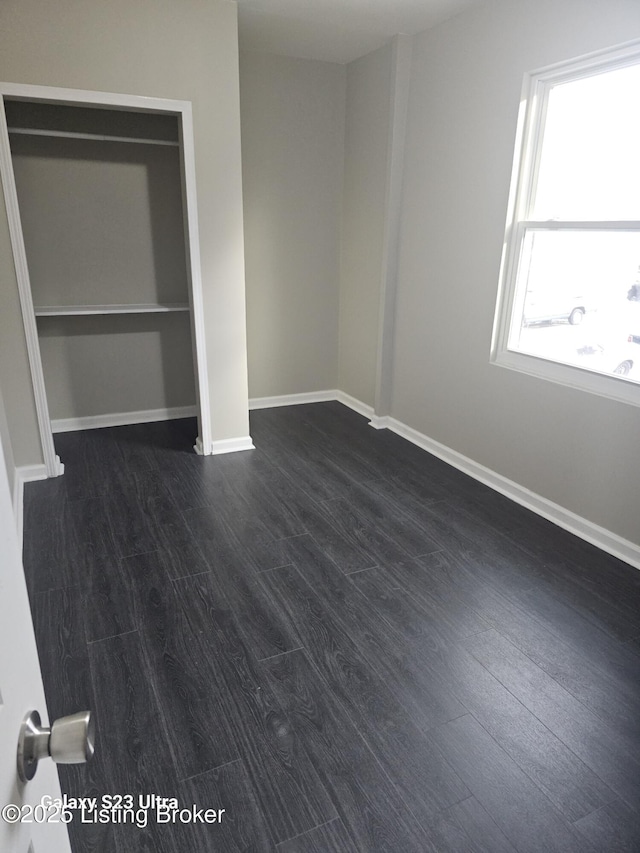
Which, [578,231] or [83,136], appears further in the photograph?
[83,136]

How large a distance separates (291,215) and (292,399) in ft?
4.87

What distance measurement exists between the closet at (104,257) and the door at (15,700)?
311 centimetres

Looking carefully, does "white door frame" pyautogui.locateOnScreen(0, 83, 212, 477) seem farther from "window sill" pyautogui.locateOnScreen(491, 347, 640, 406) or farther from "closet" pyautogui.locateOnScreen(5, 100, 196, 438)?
"window sill" pyautogui.locateOnScreen(491, 347, 640, 406)

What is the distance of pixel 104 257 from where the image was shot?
3.98m

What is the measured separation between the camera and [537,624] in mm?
2268

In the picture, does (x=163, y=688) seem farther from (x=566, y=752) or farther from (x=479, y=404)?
(x=479, y=404)

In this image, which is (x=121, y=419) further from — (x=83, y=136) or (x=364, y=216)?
(x=364, y=216)

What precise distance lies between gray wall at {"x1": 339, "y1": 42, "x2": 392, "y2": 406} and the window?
1236mm

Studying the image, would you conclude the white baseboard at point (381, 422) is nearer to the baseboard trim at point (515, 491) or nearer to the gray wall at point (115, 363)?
the baseboard trim at point (515, 491)

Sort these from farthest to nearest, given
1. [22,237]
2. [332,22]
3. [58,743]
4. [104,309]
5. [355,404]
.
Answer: [355,404], [104,309], [332,22], [22,237], [58,743]

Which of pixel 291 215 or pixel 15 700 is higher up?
pixel 291 215

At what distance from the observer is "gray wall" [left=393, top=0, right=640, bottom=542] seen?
8.80 feet

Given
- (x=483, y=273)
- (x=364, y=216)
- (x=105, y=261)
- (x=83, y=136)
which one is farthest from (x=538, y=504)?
(x=83, y=136)

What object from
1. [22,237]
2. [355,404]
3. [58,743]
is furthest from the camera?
[355,404]
